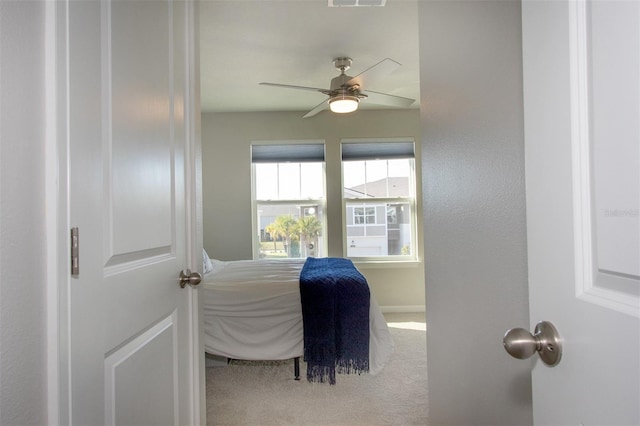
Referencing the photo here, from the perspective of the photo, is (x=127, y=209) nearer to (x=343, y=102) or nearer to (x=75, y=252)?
(x=75, y=252)

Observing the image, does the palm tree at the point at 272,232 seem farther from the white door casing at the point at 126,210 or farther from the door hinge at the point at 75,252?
the door hinge at the point at 75,252

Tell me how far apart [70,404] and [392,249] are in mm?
4177

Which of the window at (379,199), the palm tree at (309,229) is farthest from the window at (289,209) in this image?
the window at (379,199)

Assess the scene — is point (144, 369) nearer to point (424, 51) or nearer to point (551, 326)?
point (551, 326)

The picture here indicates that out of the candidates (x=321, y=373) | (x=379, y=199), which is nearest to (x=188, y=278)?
(x=321, y=373)

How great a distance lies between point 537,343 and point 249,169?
14.0ft

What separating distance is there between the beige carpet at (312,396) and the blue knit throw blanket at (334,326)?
0.14 metres

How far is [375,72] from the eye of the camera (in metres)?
2.56

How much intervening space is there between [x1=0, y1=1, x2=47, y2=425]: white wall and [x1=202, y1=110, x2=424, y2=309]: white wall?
12.8 ft

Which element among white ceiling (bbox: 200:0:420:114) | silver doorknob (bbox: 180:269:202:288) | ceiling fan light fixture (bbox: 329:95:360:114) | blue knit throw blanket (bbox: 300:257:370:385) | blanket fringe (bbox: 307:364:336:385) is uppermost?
white ceiling (bbox: 200:0:420:114)

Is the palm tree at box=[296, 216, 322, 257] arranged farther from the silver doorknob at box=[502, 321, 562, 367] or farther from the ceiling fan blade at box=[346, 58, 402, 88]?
the silver doorknob at box=[502, 321, 562, 367]

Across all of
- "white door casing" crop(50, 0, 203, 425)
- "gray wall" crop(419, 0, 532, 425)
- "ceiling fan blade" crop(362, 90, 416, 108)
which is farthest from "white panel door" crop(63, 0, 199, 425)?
"ceiling fan blade" crop(362, 90, 416, 108)

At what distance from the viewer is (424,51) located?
1.54 metres

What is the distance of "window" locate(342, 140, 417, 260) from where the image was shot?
4.58m
